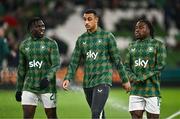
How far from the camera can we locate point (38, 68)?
1271cm

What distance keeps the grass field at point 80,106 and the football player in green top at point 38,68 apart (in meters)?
4.23

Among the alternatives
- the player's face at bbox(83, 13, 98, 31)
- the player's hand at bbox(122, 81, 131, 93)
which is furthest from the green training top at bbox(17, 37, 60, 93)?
the player's hand at bbox(122, 81, 131, 93)

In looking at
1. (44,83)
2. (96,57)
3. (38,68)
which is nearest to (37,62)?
(38,68)

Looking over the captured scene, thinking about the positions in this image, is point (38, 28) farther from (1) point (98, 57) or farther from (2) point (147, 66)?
(2) point (147, 66)

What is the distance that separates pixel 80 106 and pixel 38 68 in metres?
7.76

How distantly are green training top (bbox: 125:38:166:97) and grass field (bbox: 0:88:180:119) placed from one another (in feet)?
15.4

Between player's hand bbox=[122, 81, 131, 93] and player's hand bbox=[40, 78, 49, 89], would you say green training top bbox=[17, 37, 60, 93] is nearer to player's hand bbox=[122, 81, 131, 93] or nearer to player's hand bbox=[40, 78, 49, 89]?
player's hand bbox=[40, 78, 49, 89]

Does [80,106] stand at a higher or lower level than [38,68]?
lower

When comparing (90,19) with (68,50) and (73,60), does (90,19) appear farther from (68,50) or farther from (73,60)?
(68,50)

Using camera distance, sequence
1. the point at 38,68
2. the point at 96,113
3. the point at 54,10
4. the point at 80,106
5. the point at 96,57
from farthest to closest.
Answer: the point at 54,10
the point at 80,106
the point at 38,68
the point at 96,57
the point at 96,113

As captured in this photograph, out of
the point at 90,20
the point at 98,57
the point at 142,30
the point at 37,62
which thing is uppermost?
the point at 90,20

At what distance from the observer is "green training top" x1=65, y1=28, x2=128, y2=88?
488 inches

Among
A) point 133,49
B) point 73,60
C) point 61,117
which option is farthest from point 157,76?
point 61,117

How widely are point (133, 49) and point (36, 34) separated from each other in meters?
1.69
